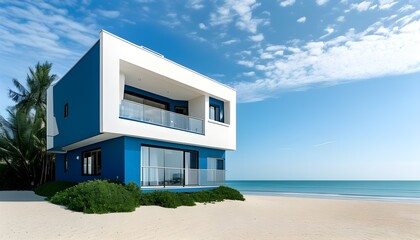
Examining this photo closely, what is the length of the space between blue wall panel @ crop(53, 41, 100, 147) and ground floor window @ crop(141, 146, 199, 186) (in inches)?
119

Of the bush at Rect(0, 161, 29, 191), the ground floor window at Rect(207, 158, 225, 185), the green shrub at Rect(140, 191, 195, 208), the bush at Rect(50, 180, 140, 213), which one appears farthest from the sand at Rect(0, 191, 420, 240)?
the bush at Rect(0, 161, 29, 191)

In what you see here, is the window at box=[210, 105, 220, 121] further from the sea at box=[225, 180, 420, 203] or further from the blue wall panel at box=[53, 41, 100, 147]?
the blue wall panel at box=[53, 41, 100, 147]

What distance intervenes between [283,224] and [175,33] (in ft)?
37.3

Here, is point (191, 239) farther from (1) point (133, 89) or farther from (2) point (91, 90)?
(1) point (133, 89)

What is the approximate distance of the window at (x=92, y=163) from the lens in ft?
54.3

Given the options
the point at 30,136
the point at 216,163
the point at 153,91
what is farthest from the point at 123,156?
the point at 30,136

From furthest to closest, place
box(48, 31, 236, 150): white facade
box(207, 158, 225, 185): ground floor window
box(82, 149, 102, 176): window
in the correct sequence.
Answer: box(207, 158, 225, 185): ground floor window, box(82, 149, 102, 176): window, box(48, 31, 236, 150): white facade

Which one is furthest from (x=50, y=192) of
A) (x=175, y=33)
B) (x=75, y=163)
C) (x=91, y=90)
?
(x=175, y=33)

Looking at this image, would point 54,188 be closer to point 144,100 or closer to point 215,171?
point 144,100

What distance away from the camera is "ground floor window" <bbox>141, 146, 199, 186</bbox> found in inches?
613

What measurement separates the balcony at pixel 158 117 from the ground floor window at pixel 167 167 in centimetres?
138

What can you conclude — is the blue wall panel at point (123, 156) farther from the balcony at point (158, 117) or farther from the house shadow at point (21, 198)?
the house shadow at point (21, 198)

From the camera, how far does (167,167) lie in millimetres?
15734

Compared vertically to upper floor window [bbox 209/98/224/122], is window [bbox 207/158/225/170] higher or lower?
lower
